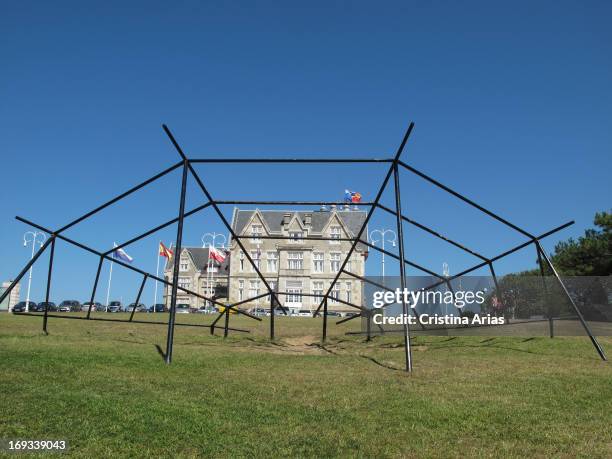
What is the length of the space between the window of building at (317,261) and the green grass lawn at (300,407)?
68.0 meters

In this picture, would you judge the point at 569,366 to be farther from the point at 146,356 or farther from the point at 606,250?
the point at 606,250

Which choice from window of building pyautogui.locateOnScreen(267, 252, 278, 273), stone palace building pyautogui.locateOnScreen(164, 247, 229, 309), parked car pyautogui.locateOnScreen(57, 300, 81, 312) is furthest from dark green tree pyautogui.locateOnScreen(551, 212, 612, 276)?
parked car pyautogui.locateOnScreen(57, 300, 81, 312)

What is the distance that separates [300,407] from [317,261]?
2847 inches

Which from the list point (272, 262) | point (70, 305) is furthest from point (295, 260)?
point (70, 305)

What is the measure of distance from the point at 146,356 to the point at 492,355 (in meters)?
7.54

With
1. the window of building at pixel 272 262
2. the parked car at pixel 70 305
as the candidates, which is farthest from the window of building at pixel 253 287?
the parked car at pixel 70 305

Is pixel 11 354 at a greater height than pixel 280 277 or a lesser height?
lesser

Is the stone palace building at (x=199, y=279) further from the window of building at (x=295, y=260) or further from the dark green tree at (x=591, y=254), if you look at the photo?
the dark green tree at (x=591, y=254)

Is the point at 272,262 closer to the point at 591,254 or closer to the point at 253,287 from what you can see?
the point at 253,287

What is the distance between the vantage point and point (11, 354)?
830 centimetres

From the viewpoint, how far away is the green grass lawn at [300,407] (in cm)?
389

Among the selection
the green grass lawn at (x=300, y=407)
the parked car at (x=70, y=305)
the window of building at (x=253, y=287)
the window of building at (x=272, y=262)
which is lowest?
the green grass lawn at (x=300, y=407)

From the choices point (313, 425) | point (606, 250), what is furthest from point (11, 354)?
point (606, 250)

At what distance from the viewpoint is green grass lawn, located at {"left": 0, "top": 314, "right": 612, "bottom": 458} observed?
3.89m
